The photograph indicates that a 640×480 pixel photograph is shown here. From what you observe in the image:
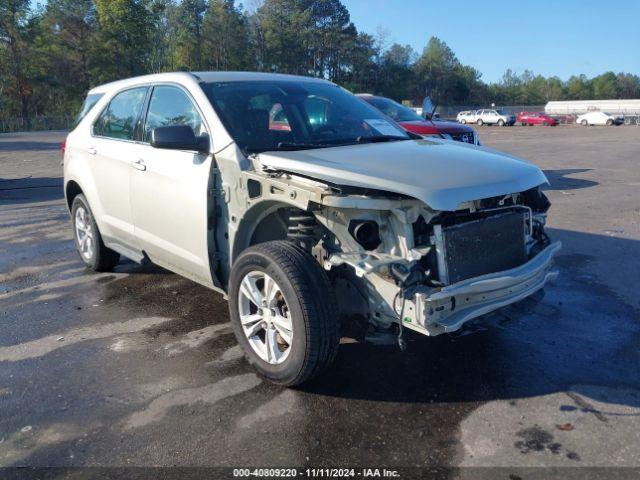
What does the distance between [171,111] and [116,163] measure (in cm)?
87

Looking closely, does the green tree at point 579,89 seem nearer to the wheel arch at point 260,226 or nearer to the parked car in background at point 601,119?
the parked car in background at point 601,119

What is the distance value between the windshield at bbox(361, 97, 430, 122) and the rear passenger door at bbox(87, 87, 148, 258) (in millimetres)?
7596

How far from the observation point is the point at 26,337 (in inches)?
185

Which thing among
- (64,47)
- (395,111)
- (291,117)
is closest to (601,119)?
(395,111)

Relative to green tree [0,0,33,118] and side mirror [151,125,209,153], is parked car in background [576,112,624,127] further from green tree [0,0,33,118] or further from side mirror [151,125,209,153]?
green tree [0,0,33,118]

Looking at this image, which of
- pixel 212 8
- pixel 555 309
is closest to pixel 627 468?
pixel 555 309

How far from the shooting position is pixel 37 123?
63531mm

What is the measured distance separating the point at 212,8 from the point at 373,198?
8429 cm

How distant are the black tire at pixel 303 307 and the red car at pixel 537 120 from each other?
54272mm

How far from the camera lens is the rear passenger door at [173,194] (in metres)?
4.25

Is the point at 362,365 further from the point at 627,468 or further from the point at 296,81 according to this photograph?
the point at 296,81

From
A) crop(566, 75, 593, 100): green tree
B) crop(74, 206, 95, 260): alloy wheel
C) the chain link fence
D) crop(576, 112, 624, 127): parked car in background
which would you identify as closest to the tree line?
the chain link fence

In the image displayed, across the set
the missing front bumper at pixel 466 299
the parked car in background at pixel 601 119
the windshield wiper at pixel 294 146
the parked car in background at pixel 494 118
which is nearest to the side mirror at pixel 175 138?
the windshield wiper at pixel 294 146

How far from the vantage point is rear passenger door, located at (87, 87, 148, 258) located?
16.8 feet
